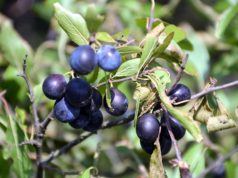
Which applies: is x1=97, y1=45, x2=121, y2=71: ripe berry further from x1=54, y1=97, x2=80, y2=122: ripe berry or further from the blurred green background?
the blurred green background

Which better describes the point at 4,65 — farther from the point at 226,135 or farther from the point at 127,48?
the point at 127,48

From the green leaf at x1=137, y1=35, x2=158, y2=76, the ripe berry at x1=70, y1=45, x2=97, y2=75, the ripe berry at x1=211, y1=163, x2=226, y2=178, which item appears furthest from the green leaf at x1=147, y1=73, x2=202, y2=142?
the ripe berry at x1=211, y1=163, x2=226, y2=178

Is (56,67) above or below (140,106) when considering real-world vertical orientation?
below

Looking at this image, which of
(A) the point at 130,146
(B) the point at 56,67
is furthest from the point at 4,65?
(A) the point at 130,146

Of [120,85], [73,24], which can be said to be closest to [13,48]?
[120,85]

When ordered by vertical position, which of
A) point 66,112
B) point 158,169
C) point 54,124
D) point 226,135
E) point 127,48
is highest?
point 127,48
